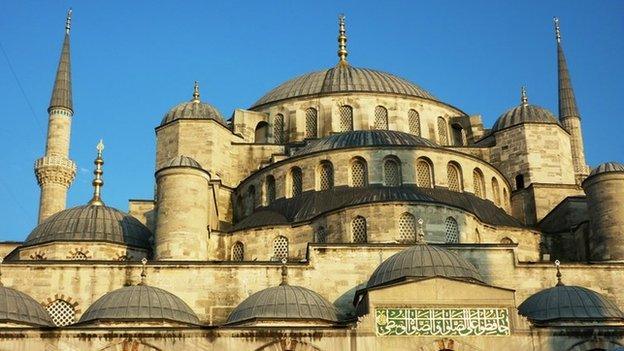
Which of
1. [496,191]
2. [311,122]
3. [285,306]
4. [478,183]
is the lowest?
[285,306]

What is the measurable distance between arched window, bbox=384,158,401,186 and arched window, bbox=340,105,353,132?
20.5 feet

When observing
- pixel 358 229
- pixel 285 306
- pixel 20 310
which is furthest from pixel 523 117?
pixel 20 310

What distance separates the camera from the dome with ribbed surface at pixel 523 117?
1289 inches

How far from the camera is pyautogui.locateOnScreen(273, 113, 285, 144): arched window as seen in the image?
34781 millimetres

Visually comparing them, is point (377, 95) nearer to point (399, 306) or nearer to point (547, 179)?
point (547, 179)

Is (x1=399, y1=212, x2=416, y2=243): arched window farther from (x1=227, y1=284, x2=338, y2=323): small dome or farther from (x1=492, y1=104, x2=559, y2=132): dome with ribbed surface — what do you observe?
(x1=492, y1=104, x2=559, y2=132): dome with ribbed surface

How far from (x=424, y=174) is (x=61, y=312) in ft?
34.9

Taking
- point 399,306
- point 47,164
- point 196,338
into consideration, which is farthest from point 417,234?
point 47,164

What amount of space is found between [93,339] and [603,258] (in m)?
13.3

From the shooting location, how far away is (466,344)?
2070 cm

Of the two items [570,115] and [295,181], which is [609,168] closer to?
[295,181]

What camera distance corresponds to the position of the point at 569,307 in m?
22.0

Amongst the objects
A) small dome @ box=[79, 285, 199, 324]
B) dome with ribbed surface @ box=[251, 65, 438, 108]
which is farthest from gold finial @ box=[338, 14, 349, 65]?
small dome @ box=[79, 285, 199, 324]

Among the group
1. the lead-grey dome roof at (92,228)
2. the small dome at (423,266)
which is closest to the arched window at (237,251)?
the lead-grey dome roof at (92,228)
